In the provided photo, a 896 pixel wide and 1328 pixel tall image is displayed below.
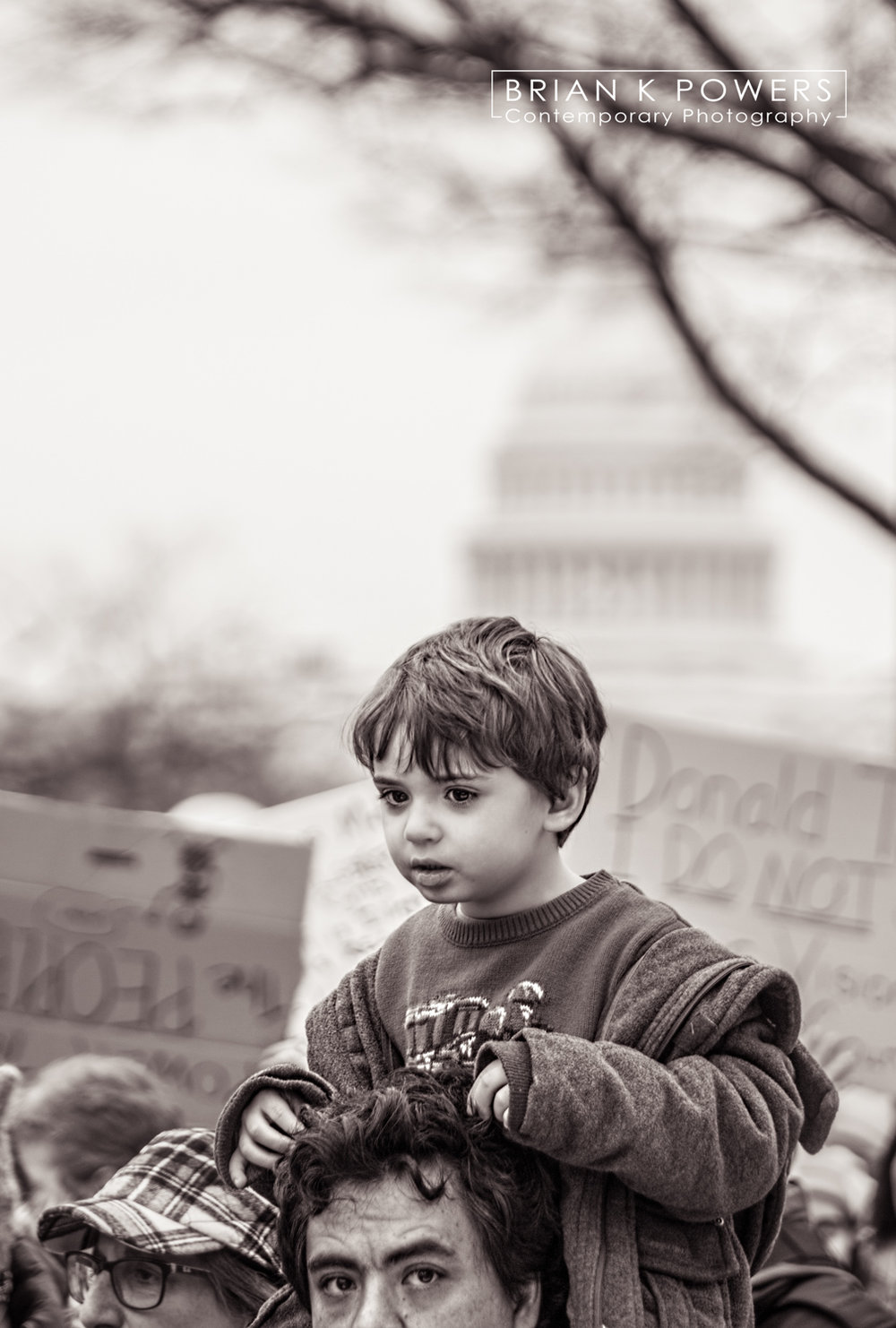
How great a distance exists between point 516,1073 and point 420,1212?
0.24 m

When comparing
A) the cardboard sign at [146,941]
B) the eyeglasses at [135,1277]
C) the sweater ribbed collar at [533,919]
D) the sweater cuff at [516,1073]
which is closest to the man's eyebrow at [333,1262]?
the sweater cuff at [516,1073]

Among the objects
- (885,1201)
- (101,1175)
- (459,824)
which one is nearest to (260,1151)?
(459,824)

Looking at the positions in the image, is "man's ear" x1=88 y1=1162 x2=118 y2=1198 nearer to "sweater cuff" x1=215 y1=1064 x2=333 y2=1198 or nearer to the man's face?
"sweater cuff" x1=215 y1=1064 x2=333 y2=1198

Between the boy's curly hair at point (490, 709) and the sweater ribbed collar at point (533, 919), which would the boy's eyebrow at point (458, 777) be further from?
the sweater ribbed collar at point (533, 919)

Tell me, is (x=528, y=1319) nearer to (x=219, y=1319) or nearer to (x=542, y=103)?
(x=219, y=1319)

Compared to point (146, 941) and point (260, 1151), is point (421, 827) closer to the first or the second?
point (260, 1151)

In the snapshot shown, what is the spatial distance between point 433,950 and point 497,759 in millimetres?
322

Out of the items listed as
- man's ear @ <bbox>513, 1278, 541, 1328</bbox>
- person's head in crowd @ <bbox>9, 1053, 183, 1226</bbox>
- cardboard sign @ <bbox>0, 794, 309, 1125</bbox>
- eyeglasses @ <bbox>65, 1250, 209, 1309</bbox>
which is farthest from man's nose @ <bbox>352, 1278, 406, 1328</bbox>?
cardboard sign @ <bbox>0, 794, 309, 1125</bbox>

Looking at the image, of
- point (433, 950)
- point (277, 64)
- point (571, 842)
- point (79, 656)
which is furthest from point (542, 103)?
point (79, 656)

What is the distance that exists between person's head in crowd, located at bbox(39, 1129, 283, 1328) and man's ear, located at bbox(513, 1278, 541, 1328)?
621mm

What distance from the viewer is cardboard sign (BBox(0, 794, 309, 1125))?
17.2 ft

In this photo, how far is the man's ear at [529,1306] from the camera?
2.23 m

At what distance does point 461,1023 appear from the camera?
7.59 ft

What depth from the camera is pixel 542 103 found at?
6.39 metres
